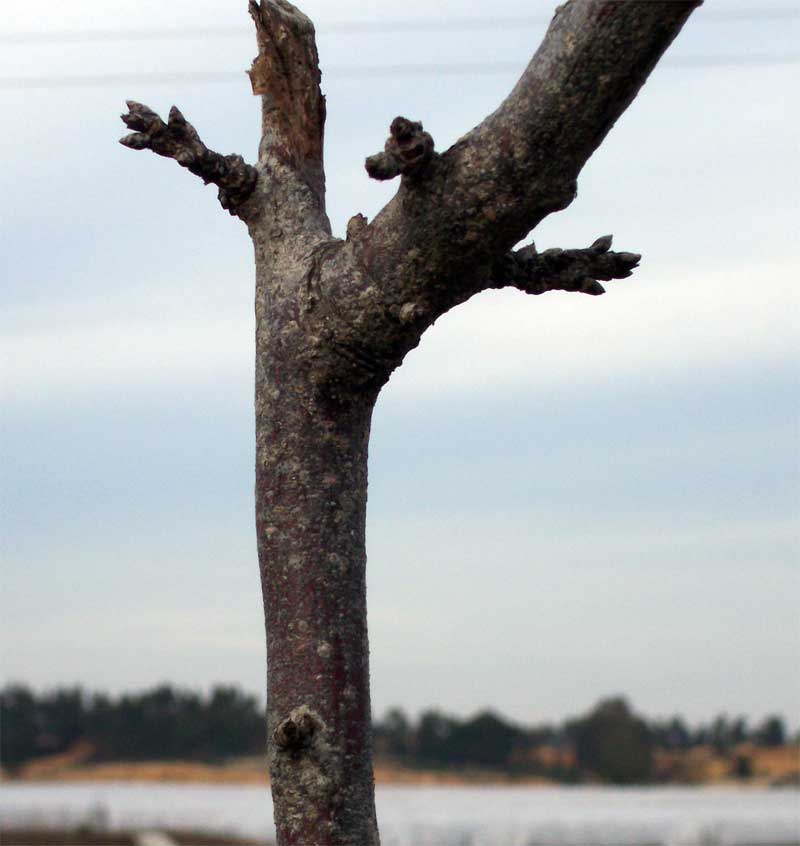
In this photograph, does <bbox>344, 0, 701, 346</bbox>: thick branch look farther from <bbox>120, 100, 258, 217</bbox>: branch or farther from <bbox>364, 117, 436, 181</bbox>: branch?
<bbox>120, 100, 258, 217</bbox>: branch

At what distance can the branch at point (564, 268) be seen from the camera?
3.96m

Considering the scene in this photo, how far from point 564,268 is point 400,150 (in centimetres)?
109

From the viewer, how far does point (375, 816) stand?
137 inches

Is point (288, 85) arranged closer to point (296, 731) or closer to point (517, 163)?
point (517, 163)

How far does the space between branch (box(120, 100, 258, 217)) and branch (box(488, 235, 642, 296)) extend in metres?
0.90

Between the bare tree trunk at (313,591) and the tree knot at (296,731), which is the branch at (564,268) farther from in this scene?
the tree knot at (296,731)

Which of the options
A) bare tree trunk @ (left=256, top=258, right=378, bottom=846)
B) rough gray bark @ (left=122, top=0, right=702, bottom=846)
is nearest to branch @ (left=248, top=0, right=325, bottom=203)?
rough gray bark @ (left=122, top=0, right=702, bottom=846)

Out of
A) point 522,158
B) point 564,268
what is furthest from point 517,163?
point 564,268

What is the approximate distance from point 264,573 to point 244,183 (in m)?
1.29

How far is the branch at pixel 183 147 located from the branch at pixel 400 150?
918 mm

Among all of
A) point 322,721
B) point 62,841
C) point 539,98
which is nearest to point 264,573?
point 322,721

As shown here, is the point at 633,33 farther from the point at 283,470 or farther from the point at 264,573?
the point at 264,573

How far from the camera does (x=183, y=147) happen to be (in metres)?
3.85

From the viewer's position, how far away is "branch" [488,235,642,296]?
13.0 ft
